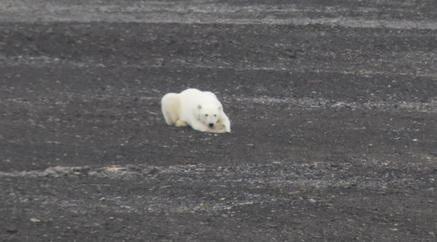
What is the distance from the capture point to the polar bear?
10.5m

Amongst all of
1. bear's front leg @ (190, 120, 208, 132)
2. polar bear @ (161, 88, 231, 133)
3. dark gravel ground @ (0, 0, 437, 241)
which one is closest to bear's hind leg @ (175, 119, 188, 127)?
polar bear @ (161, 88, 231, 133)

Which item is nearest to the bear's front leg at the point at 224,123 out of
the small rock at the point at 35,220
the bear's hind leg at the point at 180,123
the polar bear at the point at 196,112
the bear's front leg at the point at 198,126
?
the polar bear at the point at 196,112

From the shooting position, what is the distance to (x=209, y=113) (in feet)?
34.3

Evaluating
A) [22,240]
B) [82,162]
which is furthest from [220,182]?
[22,240]

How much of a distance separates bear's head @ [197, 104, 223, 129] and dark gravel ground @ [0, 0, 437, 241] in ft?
0.54

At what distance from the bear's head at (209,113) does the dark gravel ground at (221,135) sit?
17 centimetres

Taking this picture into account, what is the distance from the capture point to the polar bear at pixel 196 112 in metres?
10.5

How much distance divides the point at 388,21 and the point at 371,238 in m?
10.5

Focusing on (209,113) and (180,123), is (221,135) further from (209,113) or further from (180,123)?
(180,123)

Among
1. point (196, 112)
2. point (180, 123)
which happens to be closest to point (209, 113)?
point (196, 112)

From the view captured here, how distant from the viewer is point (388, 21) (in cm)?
1766

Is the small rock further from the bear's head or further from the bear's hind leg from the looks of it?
the bear's hind leg

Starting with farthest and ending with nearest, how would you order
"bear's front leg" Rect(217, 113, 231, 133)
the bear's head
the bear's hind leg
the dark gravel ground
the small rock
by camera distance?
the bear's hind leg < "bear's front leg" Rect(217, 113, 231, 133) < the bear's head < the dark gravel ground < the small rock

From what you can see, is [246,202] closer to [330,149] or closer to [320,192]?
[320,192]
